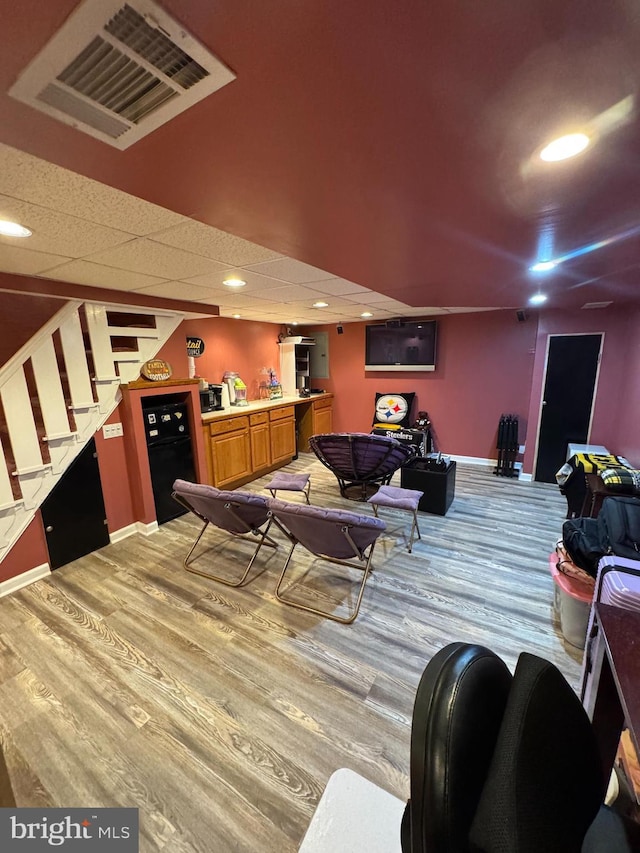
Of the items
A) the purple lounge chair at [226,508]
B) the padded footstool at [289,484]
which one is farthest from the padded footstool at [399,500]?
the purple lounge chair at [226,508]

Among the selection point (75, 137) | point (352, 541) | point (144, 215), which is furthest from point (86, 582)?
point (75, 137)

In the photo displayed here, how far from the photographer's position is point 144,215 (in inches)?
58.1

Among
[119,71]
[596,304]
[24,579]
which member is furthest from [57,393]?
[596,304]

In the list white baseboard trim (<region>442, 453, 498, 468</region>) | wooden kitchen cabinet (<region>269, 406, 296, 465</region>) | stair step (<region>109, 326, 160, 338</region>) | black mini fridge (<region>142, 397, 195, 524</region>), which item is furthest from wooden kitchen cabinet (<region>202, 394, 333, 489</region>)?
white baseboard trim (<region>442, 453, 498, 468</region>)

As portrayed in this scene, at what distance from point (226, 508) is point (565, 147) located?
8.12 feet

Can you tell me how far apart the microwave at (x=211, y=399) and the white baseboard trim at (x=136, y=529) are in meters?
1.52

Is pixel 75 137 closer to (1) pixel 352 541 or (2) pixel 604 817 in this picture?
(1) pixel 352 541

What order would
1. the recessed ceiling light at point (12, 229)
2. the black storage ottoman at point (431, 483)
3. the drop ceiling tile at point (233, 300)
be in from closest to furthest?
the recessed ceiling light at point (12, 229), the drop ceiling tile at point (233, 300), the black storage ottoman at point (431, 483)

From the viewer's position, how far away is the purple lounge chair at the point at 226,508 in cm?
243

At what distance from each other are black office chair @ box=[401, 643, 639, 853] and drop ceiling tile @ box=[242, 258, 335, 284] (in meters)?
2.24

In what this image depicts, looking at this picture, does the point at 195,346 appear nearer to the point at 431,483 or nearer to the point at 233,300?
the point at 233,300

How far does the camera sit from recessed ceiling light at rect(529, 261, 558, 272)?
7.27 ft

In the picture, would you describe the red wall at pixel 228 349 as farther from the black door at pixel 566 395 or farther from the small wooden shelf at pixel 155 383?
the black door at pixel 566 395

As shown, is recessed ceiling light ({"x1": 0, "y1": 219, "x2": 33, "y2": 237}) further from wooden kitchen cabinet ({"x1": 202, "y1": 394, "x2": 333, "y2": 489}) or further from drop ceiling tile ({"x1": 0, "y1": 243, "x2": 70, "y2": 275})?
wooden kitchen cabinet ({"x1": 202, "y1": 394, "x2": 333, "y2": 489})
